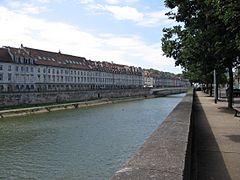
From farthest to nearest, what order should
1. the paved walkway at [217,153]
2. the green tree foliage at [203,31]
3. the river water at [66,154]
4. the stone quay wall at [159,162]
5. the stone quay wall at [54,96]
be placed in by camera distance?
the stone quay wall at [54,96], the river water at [66,154], the green tree foliage at [203,31], the paved walkway at [217,153], the stone quay wall at [159,162]

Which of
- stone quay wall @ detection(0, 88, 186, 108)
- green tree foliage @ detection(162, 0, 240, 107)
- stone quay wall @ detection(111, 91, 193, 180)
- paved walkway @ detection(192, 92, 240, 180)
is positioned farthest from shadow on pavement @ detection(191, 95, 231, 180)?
stone quay wall @ detection(0, 88, 186, 108)

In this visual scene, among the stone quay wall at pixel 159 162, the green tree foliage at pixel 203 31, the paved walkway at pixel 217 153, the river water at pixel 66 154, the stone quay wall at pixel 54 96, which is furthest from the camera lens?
the stone quay wall at pixel 54 96

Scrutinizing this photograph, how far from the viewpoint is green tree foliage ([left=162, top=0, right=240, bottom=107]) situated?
29.4ft

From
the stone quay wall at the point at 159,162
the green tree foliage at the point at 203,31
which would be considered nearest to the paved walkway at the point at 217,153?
the stone quay wall at the point at 159,162

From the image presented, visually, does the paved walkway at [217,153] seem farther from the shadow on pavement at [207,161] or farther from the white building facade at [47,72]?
Result: the white building facade at [47,72]

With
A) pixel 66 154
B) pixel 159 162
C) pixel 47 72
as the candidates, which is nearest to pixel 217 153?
pixel 159 162

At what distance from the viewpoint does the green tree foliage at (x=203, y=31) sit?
895 centimetres

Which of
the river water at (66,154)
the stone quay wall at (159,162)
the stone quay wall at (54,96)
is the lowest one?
the river water at (66,154)

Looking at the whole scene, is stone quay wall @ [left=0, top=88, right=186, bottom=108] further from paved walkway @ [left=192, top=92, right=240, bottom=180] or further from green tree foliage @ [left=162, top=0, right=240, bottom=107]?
paved walkway @ [left=192, top=92, right=240, bottom=180]

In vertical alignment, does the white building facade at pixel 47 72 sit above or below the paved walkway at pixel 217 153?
above

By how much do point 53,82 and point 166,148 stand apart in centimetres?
7274

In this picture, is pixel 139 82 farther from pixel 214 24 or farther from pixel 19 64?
pixel 214 24

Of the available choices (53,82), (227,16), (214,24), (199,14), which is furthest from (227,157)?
(53,82)

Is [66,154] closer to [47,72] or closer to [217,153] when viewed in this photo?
[217,153]
